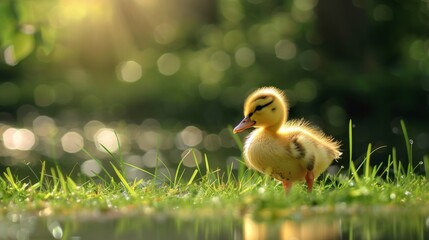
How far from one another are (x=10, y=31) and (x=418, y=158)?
34.2ft

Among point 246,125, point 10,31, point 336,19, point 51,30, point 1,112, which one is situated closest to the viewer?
point 246,125

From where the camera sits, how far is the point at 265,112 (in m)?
8.73

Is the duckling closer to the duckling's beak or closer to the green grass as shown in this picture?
the duckling's beak

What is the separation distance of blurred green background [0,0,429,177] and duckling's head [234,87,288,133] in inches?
391

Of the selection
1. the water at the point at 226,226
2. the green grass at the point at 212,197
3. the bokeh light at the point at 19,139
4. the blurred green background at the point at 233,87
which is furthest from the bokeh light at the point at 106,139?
the water at the point at 226,226

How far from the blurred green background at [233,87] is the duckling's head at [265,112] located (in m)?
9.94

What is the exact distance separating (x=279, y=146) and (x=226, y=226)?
4.72 ft

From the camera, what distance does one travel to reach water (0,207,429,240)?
6.87 meters

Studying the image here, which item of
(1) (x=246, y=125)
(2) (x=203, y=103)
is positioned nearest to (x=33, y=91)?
(2) (x=203, y=103)

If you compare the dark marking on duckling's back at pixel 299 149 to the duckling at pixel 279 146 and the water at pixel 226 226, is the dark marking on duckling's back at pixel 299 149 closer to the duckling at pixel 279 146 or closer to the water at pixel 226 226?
the duckling at pixel 279 146

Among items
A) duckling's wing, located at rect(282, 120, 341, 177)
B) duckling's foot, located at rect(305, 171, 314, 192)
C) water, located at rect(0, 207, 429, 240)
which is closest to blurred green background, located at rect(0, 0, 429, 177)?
duckling's wing, located at rect(282, 120, 341, 177)

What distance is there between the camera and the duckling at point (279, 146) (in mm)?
8422

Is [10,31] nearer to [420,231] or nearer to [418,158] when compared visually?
[420,231]

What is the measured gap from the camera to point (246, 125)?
28.8 ft
